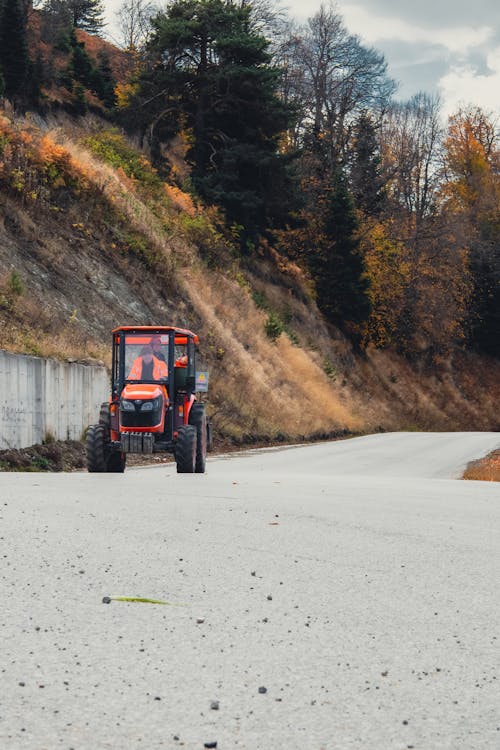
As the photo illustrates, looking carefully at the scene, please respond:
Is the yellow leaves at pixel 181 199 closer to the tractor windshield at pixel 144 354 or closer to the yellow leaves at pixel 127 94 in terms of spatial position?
the yellow leaves at pixel 127 94

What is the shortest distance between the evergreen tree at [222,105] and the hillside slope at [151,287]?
2.54m

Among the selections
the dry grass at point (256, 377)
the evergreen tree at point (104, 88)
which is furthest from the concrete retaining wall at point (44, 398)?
the evergreen tree at point (104, 88)

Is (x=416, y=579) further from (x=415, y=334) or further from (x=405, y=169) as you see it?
(x=405, y=169)

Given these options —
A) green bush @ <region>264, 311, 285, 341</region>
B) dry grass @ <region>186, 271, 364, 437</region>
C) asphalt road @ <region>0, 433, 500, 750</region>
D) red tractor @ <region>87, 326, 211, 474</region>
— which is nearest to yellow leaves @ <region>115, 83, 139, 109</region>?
dry grass @ <region>186, 271, 364, 437</region>

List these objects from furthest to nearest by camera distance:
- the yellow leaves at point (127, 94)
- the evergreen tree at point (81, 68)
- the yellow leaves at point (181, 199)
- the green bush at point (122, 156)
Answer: the evergreen tree at point (81, 68) < the yellow leaves at point (127, 94) < the yellow leaves at point (181, 199) < the green bush at point (122, 156)

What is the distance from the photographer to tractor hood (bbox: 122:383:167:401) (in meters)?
16.1

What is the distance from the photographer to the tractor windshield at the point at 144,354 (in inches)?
653

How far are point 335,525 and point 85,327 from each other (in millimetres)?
18536

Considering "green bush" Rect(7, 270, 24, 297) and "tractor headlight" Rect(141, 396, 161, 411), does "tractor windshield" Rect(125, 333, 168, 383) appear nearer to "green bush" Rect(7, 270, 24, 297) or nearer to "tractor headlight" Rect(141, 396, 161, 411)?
"tractor headlight" Rect(141, 396, 161, 411)

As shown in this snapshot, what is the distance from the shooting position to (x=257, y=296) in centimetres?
4416

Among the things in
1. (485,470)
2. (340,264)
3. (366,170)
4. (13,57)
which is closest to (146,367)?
(485,470)

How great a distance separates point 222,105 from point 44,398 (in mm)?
29860

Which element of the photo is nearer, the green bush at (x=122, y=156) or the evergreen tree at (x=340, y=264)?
the green bush at (x=122, y=156)

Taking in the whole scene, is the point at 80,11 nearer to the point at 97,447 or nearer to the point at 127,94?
the point at 127,94
